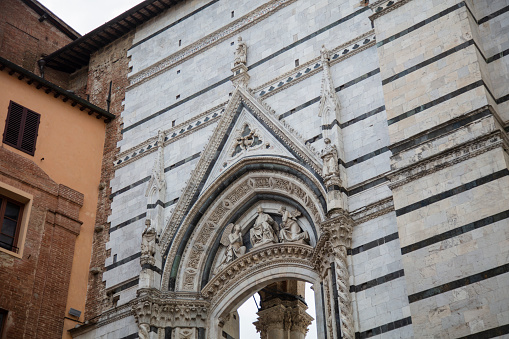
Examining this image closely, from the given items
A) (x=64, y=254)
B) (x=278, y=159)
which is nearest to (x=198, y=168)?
(x=278, y=159)

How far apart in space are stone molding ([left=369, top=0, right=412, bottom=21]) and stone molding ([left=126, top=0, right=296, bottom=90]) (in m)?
2.26

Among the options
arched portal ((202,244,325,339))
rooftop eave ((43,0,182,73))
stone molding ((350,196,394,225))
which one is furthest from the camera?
rooftop eave ((43,0,182,73))

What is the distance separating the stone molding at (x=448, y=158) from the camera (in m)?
9.80

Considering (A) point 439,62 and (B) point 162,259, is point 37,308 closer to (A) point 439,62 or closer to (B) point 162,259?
(B) point 162,259

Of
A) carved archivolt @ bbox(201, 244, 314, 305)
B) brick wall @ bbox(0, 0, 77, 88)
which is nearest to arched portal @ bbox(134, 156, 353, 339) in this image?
carved archivolt @ bbox(201, 244, 314, 305)

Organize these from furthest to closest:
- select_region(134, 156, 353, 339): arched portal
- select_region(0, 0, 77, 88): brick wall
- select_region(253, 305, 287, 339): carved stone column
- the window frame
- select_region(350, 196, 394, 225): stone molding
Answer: select_region(0, 0, 77, 88): brick wall → select_region(253, 305, 287, 339): carved stone column → the window frame → select_region(134, 156, 353, 339): arched portal → select_region(350, 196, 394, 225): stone molding

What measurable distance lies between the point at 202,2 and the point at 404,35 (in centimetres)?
550

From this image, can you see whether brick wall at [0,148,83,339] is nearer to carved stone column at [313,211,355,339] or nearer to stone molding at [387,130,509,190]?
carved stone column at [313,211,355,339]

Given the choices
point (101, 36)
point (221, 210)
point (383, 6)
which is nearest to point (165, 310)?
point (221, 210)

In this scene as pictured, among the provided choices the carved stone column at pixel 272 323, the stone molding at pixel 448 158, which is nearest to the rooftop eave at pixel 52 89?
the carved stone column at pixel 272 323

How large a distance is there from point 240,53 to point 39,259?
16.4ft

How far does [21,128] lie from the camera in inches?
557

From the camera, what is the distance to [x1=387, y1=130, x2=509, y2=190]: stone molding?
32.2 ft

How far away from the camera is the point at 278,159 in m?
12.6
